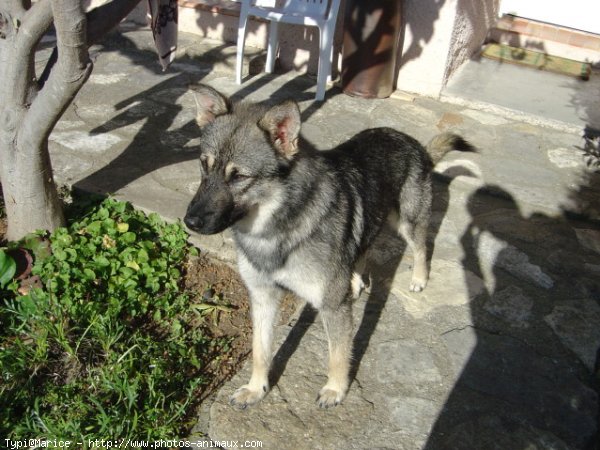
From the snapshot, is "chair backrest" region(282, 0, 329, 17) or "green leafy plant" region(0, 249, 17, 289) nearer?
"green leafy plant" region(0, 249, 17, 289)

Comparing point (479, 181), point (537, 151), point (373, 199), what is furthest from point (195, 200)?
point (537, 151)

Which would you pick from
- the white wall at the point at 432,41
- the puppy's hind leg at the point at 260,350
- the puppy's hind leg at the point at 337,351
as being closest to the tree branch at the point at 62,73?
the puppy's hind leg at the point at 260,350

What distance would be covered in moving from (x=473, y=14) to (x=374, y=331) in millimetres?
5190

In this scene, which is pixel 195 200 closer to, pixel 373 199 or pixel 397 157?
pixel 373 199

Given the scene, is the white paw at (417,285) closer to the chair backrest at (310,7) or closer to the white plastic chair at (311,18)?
the white plastic chair at (311,18)

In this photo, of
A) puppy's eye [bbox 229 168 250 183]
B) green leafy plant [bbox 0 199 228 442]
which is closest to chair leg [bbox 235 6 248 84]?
green leafy plant [bbox 0 199 228 442]

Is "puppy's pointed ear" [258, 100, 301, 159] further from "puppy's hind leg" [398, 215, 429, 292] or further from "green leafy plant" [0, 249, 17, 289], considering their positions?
"green leafy plant" [0, 249, 17, 289]

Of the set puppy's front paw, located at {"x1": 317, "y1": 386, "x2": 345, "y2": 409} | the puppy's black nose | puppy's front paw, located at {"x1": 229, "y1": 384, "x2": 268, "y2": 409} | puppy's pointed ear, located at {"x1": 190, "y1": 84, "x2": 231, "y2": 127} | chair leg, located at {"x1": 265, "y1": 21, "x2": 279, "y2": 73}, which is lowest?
puppy's front paw, located at {"x1": 229, "y1": 384, "x2": 268, "y2": 409}

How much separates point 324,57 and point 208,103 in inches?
147

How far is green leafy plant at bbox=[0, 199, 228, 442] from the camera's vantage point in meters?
2.80

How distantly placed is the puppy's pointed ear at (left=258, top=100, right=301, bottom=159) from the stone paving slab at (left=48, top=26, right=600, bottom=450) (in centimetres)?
133

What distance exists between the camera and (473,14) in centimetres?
707

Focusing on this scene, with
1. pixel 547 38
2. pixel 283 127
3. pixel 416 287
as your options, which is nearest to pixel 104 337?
pixel 283 127

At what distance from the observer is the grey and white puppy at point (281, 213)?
262cm
